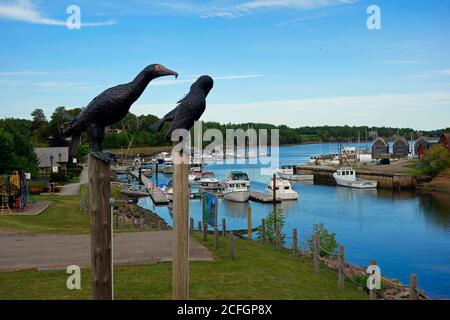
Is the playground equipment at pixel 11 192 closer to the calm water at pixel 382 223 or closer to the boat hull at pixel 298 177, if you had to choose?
the calm water at pixel 382 223

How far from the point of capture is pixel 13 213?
26438mm

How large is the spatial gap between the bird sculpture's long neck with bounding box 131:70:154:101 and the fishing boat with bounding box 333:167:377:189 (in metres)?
62.5

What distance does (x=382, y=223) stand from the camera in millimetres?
40250

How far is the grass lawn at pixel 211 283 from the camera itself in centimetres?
1098

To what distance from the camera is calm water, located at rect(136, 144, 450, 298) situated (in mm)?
26250

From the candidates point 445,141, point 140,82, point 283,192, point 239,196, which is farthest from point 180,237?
point 445,141

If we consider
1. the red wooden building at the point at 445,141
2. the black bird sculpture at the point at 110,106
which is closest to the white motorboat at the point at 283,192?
the red wooden building at the point at 445,141

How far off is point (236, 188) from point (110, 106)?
47.1 m

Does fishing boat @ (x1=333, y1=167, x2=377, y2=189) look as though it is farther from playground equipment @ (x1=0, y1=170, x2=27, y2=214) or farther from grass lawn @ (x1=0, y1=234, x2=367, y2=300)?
grass lawn @ (x1=0, y1=234, x2=367, y2=300)

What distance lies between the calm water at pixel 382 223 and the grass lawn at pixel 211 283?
32.0ft

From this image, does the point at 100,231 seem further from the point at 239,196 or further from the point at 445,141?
the point at 445,141

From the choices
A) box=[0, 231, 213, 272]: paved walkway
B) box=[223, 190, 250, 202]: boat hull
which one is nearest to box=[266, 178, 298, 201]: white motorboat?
box=[223, 190, 250, 202]: boat hull

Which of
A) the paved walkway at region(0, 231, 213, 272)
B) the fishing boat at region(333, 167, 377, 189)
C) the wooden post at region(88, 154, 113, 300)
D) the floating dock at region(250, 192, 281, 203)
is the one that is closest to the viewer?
the wooden post at region(88, 154, 113, 300)
